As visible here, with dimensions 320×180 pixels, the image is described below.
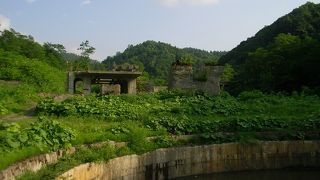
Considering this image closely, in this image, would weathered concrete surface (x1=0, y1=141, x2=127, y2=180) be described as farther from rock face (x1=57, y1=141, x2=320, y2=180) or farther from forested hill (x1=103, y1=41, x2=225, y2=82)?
forested hill (x1=103, y1=41, x2=225, y2=82)

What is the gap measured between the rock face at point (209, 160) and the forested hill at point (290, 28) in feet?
126

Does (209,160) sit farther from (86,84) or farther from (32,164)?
(86,84)

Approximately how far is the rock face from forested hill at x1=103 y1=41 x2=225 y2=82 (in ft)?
248

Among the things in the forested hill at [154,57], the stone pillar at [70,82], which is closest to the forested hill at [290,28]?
the forested hill at [154,57]

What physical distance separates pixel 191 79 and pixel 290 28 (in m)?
40.2

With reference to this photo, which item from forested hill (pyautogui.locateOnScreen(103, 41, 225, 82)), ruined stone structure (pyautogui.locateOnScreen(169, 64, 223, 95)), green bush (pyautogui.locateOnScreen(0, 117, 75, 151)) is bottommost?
green bush (pyautogui.locateOnScreen(0, 117, 75, 151))

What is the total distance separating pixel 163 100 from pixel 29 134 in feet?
39.8

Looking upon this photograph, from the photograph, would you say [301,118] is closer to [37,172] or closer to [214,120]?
[214,120]

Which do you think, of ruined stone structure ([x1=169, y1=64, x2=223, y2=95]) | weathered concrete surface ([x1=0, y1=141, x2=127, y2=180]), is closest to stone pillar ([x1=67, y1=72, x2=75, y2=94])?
ruined stone structure ([x1=169, y1=64, x2=223, y2=95])

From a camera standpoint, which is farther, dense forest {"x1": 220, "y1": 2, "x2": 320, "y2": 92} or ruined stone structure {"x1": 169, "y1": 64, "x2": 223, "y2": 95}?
dense forest {"x1": 220, "y1": 2, "x2": 320, "y2": 92}

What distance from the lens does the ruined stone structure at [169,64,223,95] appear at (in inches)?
1109

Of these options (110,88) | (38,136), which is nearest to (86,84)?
(110,88)

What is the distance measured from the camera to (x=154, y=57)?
107750 mm

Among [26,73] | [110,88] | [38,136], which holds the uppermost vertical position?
[26,73]
